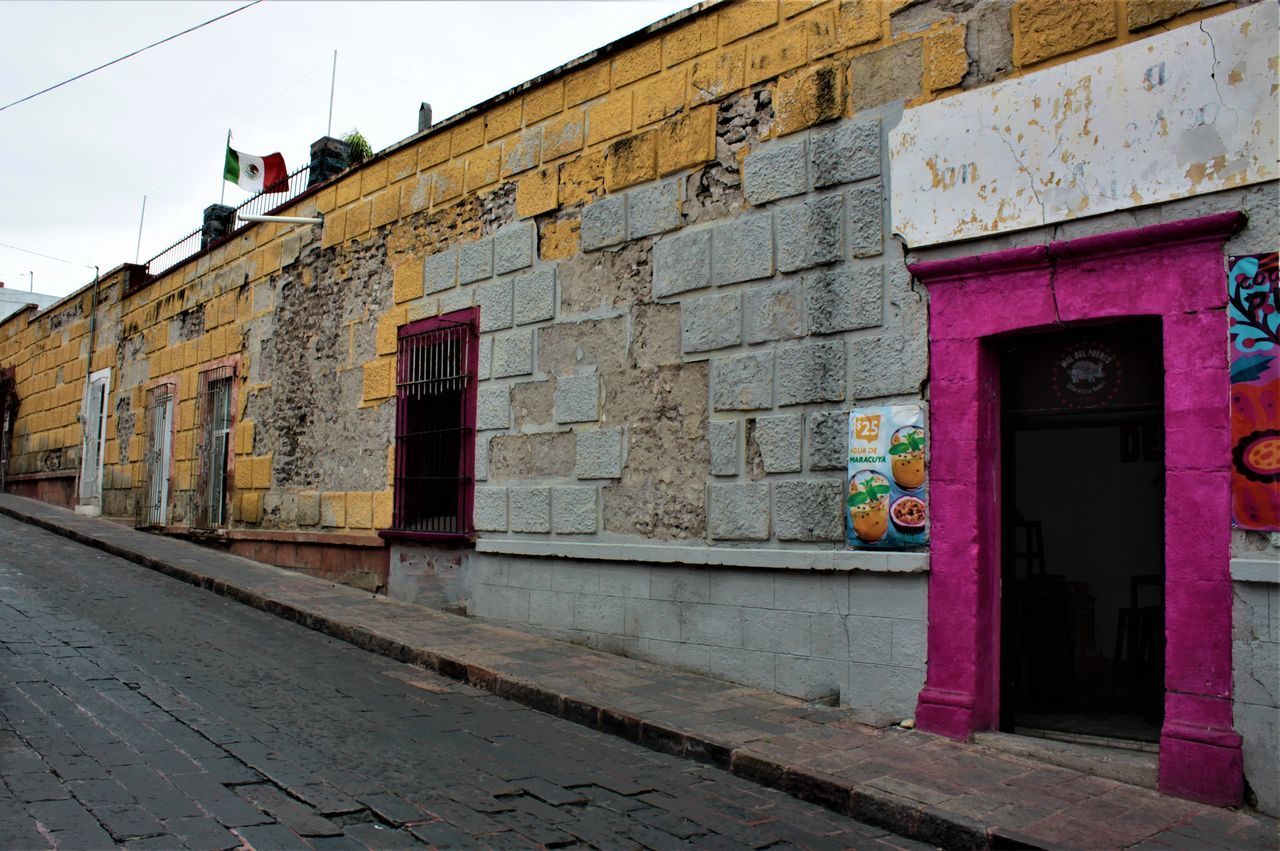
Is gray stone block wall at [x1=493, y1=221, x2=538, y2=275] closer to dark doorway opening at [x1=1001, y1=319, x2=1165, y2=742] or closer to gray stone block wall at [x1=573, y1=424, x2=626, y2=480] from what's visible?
gray stone block wall at [x1=573, y1=424, x2=626, y2=480]

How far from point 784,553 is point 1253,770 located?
272 centimetres

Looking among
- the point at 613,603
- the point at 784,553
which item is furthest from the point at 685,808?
the point at 613,603

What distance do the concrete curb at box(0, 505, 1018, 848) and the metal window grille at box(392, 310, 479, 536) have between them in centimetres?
144

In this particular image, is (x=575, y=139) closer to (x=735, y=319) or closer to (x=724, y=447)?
(x=735, y=319)

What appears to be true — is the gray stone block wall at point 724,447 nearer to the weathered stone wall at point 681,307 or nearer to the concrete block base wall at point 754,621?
the weathered stone wall at point 681,307

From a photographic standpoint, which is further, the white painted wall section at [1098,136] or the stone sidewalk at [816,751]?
the white painted wall section at [1098,136]

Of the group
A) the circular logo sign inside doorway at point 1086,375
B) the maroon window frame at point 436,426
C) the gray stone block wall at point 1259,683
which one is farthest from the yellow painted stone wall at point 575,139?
the gray stone block wall at point 1259,683

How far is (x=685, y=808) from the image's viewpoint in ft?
14.6

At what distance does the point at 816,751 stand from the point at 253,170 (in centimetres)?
1212

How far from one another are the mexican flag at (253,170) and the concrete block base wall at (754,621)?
326 inches

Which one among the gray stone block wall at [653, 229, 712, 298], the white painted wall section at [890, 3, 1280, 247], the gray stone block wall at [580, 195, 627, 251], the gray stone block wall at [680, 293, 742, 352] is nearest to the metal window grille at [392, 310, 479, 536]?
the gray stone block wall at [580, 195, 627, 251]

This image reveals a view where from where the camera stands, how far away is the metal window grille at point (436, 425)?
9062 mm

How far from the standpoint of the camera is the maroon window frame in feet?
29.7

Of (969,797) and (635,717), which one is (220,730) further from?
(969,797)
